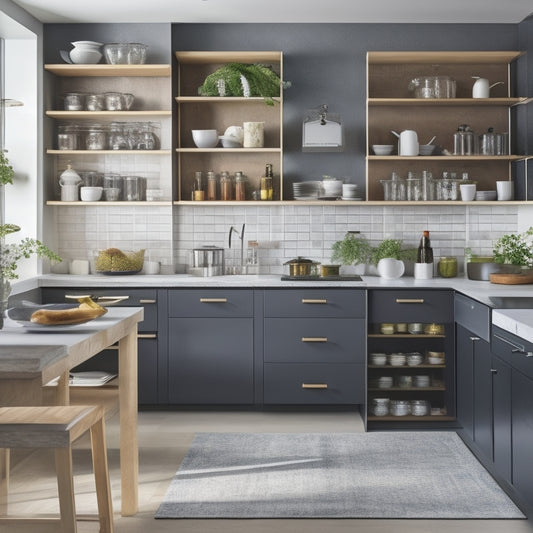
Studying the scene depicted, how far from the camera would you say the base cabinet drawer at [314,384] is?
533cm

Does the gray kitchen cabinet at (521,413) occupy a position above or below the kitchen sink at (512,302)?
below

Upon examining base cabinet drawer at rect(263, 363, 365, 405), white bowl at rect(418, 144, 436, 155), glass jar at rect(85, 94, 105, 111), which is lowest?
base cabinet drawer at rect(263, 363, 365, 405)

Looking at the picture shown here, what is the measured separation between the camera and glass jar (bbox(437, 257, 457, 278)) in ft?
18.8

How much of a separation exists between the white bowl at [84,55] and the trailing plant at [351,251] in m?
2.13

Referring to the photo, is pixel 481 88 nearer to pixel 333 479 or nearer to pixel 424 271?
pixel 424 271

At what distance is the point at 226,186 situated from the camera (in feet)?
19.2

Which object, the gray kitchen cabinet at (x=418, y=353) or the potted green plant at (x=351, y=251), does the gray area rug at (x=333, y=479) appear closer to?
the gray kitchen cabinet at (x=418, y=353)

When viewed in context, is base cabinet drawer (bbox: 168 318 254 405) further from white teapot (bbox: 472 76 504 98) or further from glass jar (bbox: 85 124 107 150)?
white teapot (bbox: 472 76 504 98)

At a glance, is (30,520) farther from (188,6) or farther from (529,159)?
(529,159)

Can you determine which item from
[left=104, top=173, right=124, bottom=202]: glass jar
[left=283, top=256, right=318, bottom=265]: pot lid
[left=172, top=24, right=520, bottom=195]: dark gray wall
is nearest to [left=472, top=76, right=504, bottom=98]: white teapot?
[left=172, top=24, right=520, bottom=195]: dark gray wall

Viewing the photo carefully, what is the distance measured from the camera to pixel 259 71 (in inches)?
224

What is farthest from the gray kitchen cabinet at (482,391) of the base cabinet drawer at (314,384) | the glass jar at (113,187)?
the glass jar at (113,187)

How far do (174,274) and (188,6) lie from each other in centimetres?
186

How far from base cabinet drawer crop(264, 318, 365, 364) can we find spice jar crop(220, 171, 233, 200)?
1.02 metres
